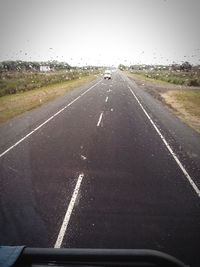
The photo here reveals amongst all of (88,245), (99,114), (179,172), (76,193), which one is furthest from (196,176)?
(99,114)

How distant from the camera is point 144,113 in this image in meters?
21.8

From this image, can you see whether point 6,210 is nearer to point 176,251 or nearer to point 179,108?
point 176,251

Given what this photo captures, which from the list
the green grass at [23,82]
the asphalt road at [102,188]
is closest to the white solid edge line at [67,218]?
the asphalt road at [102,188]

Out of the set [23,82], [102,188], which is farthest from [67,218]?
[23,82]

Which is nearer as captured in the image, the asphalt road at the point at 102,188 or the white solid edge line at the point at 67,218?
the white solid edge line at the point at 67,218

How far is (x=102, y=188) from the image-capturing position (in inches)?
328

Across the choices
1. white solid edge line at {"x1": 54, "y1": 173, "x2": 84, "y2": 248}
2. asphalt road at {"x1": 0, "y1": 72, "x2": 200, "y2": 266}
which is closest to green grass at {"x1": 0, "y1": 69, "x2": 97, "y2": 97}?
asphalt road at {"x1": 0, "y1": 72, "x2": 200, "y2": 266}

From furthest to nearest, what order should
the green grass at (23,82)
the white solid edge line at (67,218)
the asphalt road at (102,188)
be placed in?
the green grass at (23,82), the asphalt road at (102,188), the white solid edge line at (67,218)

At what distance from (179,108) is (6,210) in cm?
2067

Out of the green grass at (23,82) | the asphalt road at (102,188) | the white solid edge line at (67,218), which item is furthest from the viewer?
the green grass at (23,82)

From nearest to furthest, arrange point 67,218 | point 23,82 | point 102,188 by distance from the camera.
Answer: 1. point 67,218
2. point 102,188
3. point 23,82

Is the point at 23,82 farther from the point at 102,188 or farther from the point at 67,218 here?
the point at 67,218

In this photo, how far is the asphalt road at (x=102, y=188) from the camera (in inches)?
234

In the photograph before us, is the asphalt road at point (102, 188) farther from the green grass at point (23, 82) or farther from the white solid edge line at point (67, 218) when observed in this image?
the green grass at point (23, 82)
